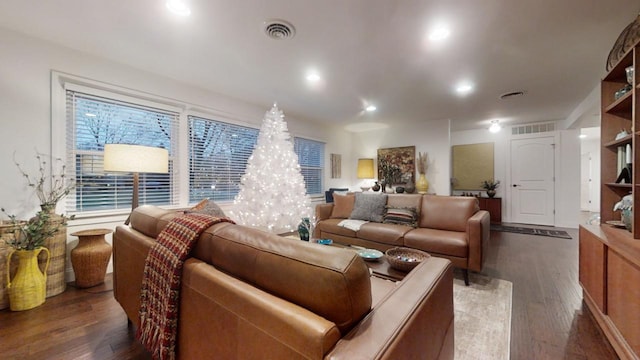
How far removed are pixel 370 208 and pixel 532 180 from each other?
15.0 feet

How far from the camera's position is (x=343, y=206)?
402 centimetres

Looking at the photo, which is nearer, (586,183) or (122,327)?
(122,327)

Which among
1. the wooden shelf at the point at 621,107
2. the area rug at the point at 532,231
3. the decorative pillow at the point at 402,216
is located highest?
the wooden shelf at the point at 621,107

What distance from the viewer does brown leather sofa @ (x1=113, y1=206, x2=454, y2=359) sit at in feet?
2.11

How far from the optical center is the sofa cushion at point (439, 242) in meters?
2.54

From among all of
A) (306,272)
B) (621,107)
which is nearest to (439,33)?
(621,107)

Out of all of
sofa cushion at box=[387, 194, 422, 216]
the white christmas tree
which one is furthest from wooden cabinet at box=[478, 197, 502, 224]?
the white christmas tree

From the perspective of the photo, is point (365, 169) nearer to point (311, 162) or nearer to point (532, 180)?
point (311, 162)

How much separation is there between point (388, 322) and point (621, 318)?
1.80 meters

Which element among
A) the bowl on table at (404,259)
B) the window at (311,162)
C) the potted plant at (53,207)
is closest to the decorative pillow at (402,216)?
the bowl on table at (404,259)

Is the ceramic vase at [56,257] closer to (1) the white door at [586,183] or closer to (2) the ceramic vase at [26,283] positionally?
(2) the ceramic vase at [26,283]

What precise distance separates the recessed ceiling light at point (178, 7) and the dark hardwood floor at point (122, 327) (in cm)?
235

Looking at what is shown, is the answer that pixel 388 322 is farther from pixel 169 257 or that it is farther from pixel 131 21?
pixel 131 21

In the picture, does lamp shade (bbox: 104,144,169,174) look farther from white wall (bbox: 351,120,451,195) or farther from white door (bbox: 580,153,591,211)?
white door (bbox: 580,153,591,211)
